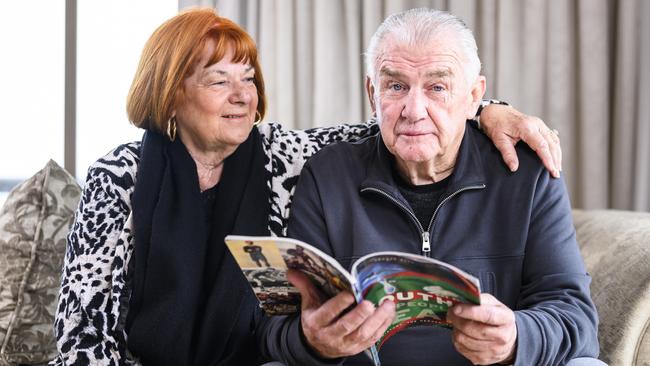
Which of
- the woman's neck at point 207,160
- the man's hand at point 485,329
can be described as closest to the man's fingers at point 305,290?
the man's hand at point 485,329

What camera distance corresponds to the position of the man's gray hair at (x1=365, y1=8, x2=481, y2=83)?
154cm

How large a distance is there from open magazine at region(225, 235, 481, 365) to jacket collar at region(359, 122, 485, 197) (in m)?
0.38

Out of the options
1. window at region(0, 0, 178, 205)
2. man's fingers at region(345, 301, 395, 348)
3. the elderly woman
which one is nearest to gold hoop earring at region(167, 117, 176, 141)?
the elderly woman

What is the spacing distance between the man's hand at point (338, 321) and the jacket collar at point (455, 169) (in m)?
0.38

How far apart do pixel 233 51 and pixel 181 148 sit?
0.27 metres

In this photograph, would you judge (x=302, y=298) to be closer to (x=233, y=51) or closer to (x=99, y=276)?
Result: (x=99, y=276)

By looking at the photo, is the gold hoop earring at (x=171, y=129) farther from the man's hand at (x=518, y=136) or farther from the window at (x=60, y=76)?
the window at (x=60, y=76)

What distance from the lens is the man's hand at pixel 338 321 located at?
1188 mm

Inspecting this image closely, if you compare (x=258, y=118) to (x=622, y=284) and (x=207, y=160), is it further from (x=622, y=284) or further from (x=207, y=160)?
(x=622, y=284)

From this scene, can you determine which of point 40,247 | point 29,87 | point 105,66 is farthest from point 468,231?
point 29,87

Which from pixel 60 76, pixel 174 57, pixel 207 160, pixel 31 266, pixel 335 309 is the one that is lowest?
pixel 31 266

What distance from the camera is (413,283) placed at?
1138mm

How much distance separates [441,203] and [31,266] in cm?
131

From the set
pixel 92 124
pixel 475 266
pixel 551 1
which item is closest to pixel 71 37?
pixel 92 124
